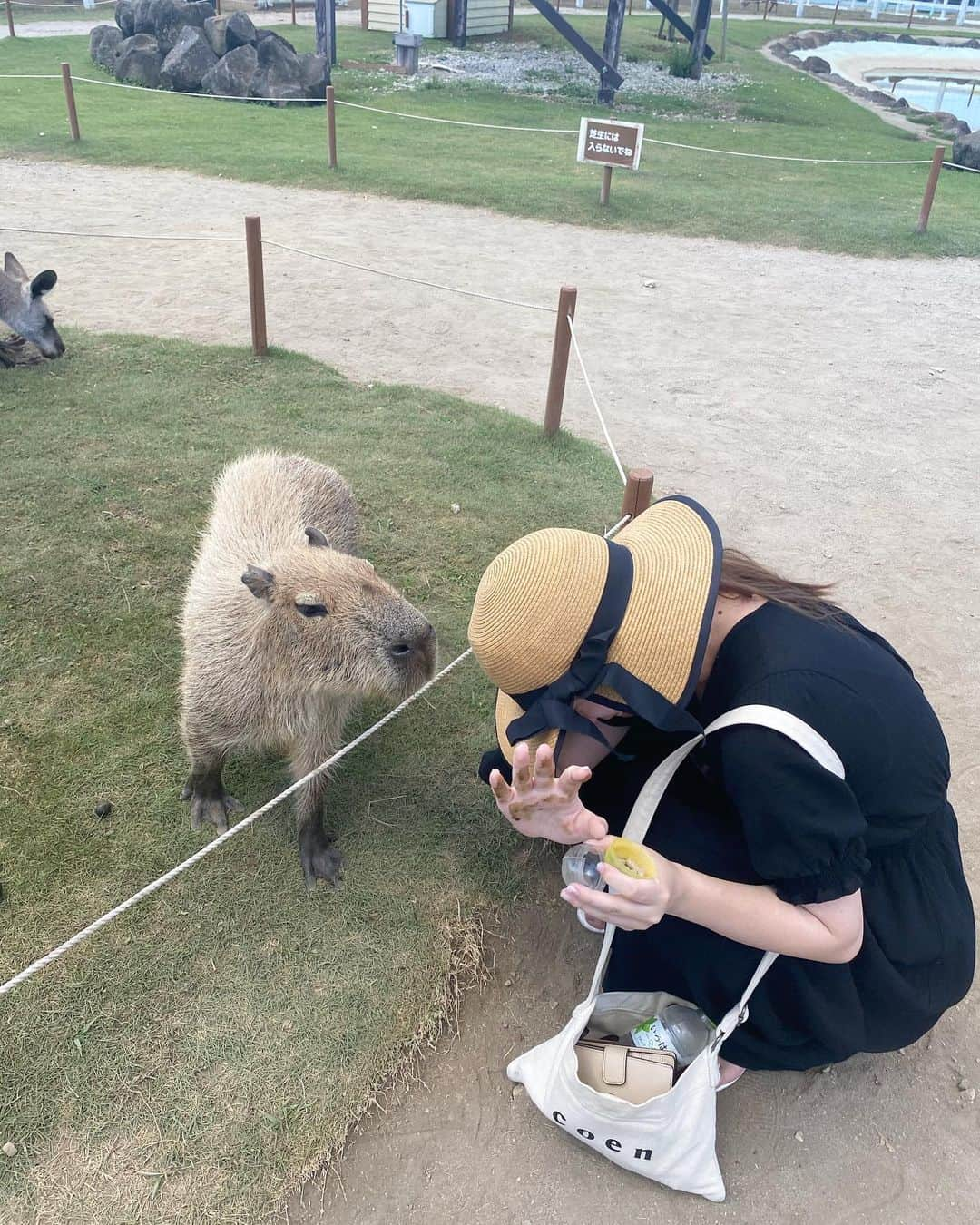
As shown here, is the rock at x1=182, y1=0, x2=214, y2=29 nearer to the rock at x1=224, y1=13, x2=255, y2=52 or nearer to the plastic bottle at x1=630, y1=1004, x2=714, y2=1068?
the rock at x1=224, y1=13, x2=255, y2=52

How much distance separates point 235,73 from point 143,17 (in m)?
3.03

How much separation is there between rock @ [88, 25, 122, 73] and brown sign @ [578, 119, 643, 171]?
11.4m

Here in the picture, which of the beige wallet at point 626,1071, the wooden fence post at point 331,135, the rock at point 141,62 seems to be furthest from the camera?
the rock at point 141,62

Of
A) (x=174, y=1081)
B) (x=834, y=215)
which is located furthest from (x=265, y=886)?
(x=834, y=215)

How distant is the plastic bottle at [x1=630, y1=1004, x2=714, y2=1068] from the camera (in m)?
1.97

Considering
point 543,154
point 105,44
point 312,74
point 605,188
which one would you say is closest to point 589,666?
point 605,188

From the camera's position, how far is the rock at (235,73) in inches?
576

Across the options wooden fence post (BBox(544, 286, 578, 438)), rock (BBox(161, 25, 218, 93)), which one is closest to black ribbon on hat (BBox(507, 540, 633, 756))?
wooden fence post (BBox(544, 286, 578, 438))

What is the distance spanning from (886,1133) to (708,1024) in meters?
0.50

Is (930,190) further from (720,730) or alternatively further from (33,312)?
(720,730)

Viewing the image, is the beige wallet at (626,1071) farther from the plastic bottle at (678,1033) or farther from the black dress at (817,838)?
the black dress at (817,838)

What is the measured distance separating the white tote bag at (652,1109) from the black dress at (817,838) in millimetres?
107

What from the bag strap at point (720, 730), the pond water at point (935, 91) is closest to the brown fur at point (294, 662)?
the bag strap at point (720, 730)

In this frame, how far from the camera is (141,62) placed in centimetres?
1526
